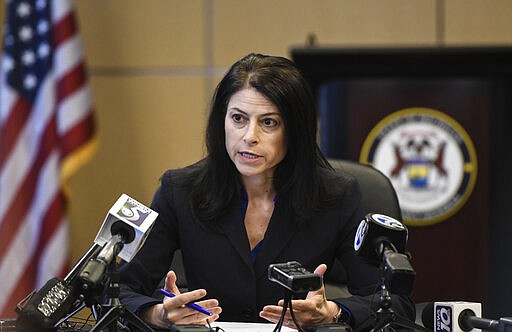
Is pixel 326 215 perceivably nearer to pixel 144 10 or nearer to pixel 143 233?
pixel 143 233

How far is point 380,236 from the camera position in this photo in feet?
5.50

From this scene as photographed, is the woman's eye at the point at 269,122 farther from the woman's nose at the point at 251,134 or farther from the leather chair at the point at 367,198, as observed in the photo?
the leather chair at the point at 367,198

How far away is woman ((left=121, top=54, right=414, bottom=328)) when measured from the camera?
7.24ft

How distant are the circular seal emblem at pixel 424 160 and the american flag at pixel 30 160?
5.09 feet

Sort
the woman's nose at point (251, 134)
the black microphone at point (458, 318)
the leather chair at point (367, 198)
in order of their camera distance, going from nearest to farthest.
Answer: the black microphone at point (458, 318)
the woman's nose at point (251, 134)
the leather chair at point (367, 198)

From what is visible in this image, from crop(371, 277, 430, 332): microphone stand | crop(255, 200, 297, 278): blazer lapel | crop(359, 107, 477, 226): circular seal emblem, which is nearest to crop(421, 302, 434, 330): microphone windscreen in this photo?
crop(371, 277, 430, 332): microphone stand

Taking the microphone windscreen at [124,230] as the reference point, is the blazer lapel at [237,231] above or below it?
below

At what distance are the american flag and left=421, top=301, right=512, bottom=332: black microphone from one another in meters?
2.53

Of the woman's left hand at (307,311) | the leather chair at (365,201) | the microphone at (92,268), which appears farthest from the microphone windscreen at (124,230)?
the leather chair at (365,201)

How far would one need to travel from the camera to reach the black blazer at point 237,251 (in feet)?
7.36

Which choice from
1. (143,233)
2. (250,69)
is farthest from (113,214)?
(250,69)

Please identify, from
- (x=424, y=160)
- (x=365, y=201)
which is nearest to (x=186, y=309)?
(x=365, y=201)

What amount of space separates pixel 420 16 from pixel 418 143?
1.44m

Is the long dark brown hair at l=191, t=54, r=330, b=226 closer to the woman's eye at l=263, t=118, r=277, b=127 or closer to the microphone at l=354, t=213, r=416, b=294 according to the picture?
the woman's eye at l=263, t=118, r=277, b=127
